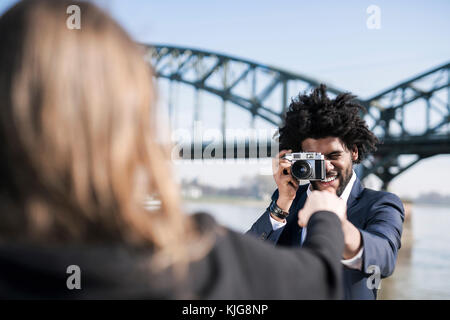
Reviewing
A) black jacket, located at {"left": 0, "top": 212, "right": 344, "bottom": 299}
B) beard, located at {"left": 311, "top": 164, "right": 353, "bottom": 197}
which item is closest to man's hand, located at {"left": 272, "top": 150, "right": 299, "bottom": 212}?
beard, located at {"left": 311, "top": 164, "right": 353, "bottom": 197}

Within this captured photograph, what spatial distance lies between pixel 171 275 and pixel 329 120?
208 centimetres

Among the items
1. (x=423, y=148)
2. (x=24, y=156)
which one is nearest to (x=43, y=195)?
(x=24, y=156)

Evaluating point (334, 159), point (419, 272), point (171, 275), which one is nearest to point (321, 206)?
point (171, 275)

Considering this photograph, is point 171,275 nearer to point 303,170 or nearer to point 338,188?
point 303,170

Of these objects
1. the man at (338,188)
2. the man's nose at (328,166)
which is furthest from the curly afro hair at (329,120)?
the man's nose at (328,166)

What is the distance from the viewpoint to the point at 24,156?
0.91m

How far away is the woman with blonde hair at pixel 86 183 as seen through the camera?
0.90 metres

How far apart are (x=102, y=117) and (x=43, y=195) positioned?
19 centimetres

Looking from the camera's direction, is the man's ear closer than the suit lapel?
No

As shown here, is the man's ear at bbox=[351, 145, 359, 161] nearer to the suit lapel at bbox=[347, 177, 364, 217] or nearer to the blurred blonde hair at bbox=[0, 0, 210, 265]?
the suit lapel at bbox=[347, 177, 364, 217]

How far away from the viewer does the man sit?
203 centimetres

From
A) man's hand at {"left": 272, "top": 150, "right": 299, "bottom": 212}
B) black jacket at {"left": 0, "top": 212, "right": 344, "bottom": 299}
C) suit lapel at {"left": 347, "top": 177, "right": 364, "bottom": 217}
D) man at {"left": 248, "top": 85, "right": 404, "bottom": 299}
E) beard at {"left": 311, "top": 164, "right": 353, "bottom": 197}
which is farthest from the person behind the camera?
man's hand at {"left": 272, "top": 150, "right": 299, "bottom": 212}
